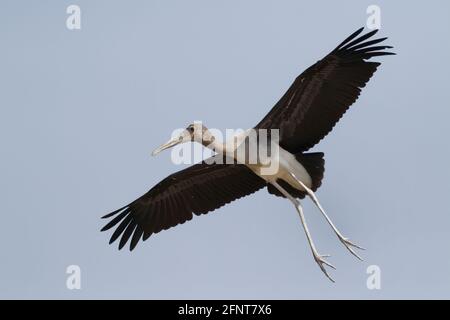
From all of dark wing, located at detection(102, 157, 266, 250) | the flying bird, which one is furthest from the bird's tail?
dark wing, located at detection(102, 157, 266, 250)

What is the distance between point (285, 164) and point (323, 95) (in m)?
1.12

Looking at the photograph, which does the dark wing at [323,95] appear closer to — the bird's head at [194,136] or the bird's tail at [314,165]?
the bird's tail at [314,165]

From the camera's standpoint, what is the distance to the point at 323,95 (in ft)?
50.3

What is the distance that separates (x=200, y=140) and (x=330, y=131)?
1.76 metres

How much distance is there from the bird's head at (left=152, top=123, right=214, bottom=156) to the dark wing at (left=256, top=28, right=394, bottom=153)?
0.73 m

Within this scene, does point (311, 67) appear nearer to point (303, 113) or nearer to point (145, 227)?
point (303, 113)

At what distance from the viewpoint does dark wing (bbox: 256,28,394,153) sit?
49.4ft

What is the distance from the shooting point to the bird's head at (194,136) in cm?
1580

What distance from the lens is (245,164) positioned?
52.4 ft

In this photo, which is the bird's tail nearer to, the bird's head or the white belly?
Result: the white belly

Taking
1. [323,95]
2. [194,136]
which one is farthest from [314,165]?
[194,136]

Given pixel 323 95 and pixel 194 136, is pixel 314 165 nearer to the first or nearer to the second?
pixel 323 95
